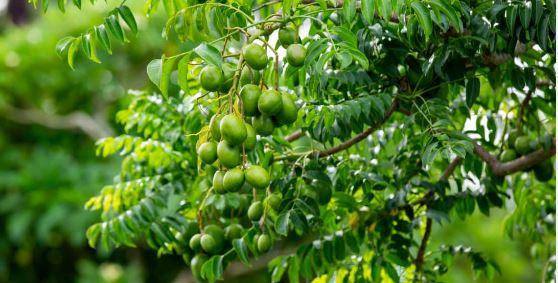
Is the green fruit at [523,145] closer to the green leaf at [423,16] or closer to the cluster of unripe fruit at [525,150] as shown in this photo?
the cluster of unripe fruit at [525,150]

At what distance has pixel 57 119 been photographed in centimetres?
564

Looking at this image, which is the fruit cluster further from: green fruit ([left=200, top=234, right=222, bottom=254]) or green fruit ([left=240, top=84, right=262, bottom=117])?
green fruit ([left=200, top=234, right=222, bottom=254])

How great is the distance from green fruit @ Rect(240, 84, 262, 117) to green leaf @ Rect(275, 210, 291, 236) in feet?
1.00

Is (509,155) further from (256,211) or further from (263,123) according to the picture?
(263,123)

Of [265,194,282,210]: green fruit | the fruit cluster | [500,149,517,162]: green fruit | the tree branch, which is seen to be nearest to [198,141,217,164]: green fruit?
the fruit cluster

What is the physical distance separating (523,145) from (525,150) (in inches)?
0.5

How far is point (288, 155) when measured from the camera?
1.90m

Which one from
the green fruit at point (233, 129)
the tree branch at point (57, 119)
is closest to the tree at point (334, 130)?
the green fruit at point (233, 129)

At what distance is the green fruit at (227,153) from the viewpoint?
138cm

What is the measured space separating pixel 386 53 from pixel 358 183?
291mm

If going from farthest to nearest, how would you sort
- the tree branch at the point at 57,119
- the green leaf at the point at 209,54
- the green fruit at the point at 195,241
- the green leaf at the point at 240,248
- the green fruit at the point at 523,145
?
the tree branch at the point at 57,119 → the green fruit at the point at 523,145 → the green fruit at the point at 195,241 → the green leaf at the point at 240,248 → the green leaf at the point at 209,54

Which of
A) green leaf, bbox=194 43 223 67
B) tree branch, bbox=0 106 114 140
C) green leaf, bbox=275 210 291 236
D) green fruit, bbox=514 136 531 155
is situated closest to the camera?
green leaf, bbox=194 43 223 67

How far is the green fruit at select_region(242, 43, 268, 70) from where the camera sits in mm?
1393

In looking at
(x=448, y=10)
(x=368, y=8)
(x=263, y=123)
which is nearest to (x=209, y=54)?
(x=263, y=123)
